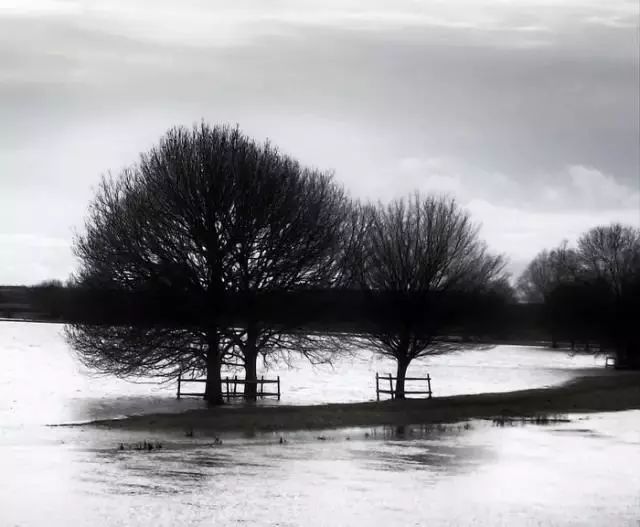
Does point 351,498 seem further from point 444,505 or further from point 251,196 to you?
point 251,196

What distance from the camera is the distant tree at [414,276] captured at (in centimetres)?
5534

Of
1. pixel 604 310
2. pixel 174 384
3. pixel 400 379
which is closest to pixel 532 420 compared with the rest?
pixel 400 379

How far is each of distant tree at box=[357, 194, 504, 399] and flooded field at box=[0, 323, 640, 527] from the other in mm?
16199

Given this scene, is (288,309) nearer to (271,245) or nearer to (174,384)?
(271,245)

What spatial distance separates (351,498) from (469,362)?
88414mm

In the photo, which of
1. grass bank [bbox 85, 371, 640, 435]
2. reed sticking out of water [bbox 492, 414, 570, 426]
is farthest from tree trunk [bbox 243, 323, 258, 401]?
reed sticking out of water [bbox 492, 414, 570, 426]

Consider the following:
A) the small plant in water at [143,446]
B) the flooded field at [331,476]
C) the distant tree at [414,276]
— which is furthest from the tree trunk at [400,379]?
the small plant in water at [143,446]

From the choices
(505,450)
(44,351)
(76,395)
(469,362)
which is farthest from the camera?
(44,351)

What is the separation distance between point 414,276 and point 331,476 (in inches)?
1370

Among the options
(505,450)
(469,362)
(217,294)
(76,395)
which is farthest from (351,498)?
(469,362)

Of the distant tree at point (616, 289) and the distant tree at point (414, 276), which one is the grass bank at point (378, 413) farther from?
the distant tree at point (616, 289)

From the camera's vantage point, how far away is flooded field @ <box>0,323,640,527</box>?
706 inches

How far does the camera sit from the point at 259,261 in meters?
50.4

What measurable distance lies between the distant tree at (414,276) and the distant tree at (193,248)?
20.7 ft
